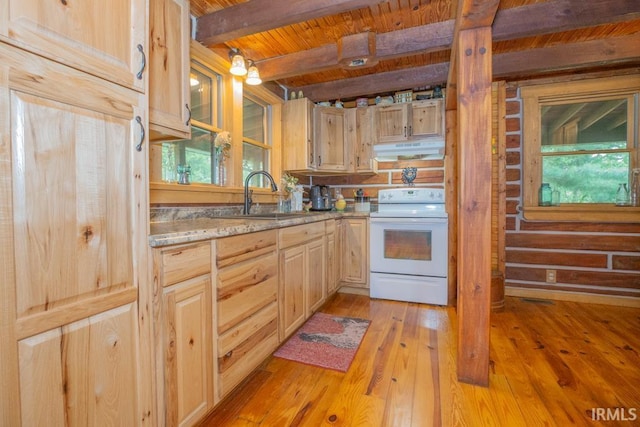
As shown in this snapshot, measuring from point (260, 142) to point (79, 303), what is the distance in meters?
2.42

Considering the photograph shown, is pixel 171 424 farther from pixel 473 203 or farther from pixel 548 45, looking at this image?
pixel 548 45

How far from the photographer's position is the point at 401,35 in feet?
7.43

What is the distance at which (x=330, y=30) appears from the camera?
2320mm

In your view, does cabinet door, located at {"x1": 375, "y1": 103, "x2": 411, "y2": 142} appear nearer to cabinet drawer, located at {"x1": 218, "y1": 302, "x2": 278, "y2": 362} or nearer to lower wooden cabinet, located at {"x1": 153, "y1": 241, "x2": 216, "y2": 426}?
cabinet drawer, located at {"x1": 218, "y1": 302, "x2": 278, "y2": 362}

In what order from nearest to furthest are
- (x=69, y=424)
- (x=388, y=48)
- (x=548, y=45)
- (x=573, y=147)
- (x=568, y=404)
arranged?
(x=69, y=424) → (x=568, y=404) → (x=388, y=48) → (x=548, y=45) → (x=573, y=147)

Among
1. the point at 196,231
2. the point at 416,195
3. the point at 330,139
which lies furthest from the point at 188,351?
the point at 330,139

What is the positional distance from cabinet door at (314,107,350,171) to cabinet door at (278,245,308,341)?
60.7 inches

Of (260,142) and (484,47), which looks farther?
(260,142)

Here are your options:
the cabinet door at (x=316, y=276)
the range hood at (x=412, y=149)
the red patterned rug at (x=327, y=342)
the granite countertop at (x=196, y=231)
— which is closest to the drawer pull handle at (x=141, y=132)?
the granite countertop at (x=196, y=231)

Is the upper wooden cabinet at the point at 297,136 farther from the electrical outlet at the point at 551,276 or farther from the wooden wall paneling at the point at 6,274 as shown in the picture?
the electrical outlet at the point at 551,276

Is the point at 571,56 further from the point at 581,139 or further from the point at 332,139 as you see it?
the point at 332,139

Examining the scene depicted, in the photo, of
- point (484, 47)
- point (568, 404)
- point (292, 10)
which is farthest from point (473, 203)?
point (292, 10)

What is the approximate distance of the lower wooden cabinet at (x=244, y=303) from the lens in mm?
1344

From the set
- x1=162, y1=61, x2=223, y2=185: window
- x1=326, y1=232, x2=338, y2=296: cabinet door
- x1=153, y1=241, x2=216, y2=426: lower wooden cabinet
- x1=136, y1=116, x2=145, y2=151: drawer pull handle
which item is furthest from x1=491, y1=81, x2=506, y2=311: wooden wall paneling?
x1=136, y1=116, x2=145, y2=151: drawer pull handle
